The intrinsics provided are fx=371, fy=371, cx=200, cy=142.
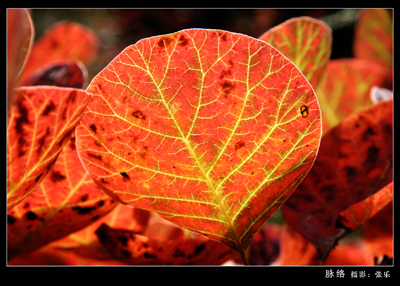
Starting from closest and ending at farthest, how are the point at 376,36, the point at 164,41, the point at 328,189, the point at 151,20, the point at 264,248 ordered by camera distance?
the point at 164,41 → the point at 328,189 → the point at 264,248 → the point at 376,36 → the point at 151,20

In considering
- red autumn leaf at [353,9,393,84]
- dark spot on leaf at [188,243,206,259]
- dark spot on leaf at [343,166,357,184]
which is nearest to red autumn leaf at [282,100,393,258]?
dark spot on leaf at [343,166,357,184]

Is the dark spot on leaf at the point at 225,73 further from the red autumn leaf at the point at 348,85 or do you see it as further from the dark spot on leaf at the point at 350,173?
the red autumn leaf at the point at 348,85

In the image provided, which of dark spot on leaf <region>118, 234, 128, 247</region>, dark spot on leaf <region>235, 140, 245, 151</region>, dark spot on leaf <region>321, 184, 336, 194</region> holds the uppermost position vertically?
dark spot on leaf <region>235, 140, 245, 151</region>

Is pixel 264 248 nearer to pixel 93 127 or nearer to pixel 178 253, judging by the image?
pixel 178 253

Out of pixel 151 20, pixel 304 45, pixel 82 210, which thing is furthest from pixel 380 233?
pixel 151 20

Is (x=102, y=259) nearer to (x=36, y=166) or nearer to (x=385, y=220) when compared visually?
(x=36, y=166)

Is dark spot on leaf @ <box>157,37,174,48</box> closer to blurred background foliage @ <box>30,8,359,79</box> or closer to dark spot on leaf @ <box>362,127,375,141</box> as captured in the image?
dark spot on leaf @ <box>362,127,375,141</box>

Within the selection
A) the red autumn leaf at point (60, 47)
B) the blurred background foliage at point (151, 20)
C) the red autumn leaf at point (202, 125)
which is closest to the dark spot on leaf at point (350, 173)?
the red autumn leaf at point (202, 125)

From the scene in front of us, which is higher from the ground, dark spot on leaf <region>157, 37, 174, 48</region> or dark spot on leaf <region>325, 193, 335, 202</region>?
dark spot on leaf <region>157, 37, 174, 48</region>
